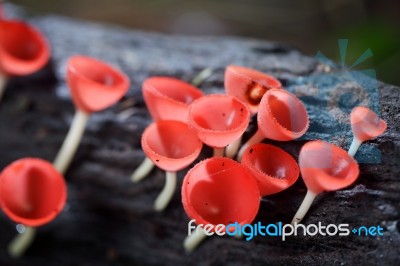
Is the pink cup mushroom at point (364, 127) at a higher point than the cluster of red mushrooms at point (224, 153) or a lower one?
higher

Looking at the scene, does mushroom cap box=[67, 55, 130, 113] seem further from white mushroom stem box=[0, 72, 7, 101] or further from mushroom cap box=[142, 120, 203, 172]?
white mushroom stem box=[0, 72, 7, 101]

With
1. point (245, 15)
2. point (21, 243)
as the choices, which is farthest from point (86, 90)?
point (245, 15)

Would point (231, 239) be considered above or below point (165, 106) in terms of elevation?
below

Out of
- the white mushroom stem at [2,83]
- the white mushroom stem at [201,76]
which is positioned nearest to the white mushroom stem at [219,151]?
the white mushroom stem at [201,76]

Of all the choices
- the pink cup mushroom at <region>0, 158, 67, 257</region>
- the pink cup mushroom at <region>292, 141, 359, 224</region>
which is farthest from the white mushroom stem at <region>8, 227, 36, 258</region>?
the pink cup mushroom at <region>292, 141, 359, 224</region>

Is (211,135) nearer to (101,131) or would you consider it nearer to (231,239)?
(231,239)

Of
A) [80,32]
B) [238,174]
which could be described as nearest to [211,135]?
[238,174]

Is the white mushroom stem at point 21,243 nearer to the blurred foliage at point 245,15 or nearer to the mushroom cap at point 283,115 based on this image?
the mushroom cap at point 283,115
